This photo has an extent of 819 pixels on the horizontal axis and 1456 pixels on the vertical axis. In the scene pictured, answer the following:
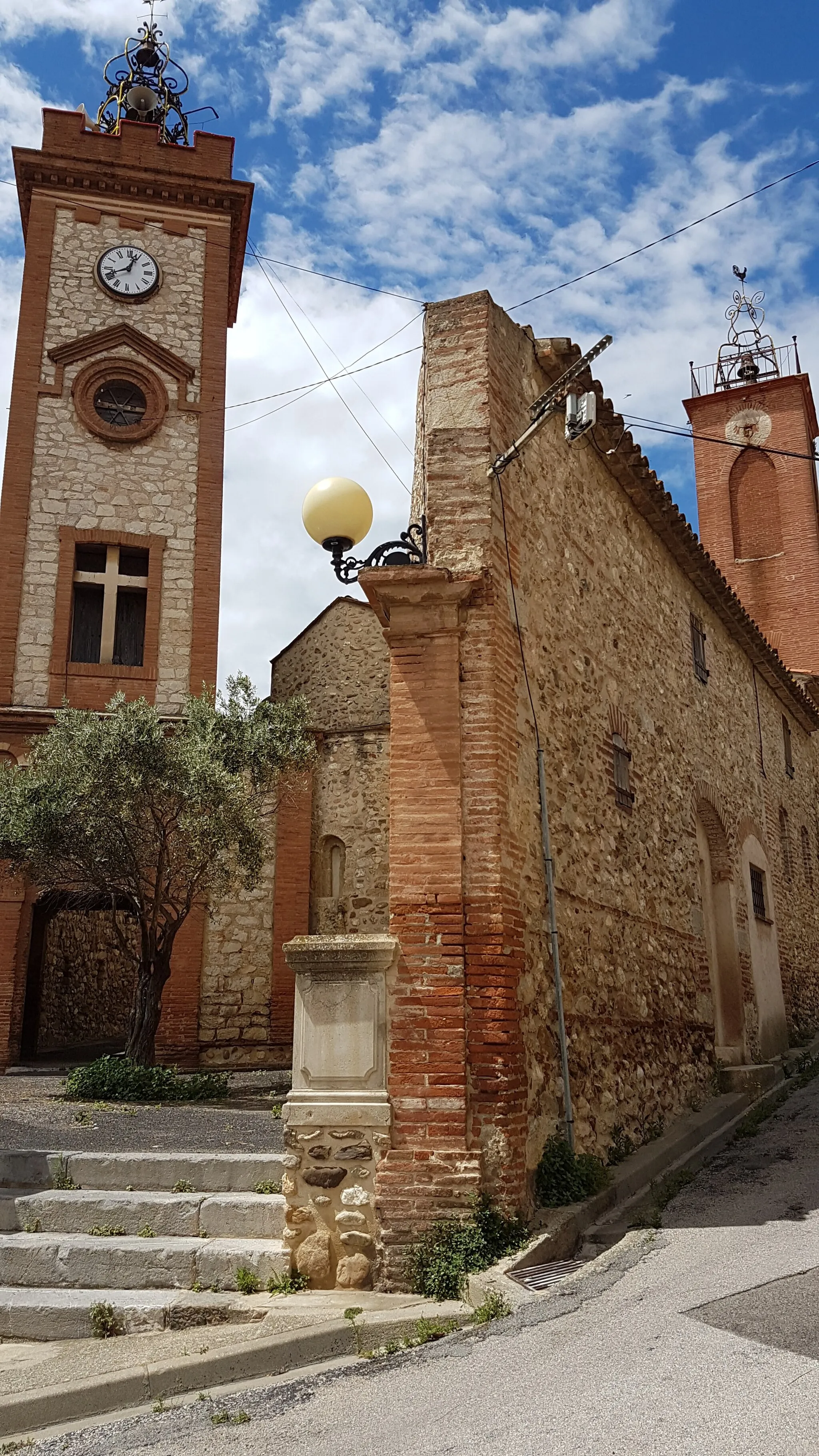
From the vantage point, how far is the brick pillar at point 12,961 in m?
14.2

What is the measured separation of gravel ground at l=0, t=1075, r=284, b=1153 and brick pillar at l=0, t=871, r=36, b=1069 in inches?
163

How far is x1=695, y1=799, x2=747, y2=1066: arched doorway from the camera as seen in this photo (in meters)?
11.7

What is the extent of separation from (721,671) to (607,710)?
16.1 ft

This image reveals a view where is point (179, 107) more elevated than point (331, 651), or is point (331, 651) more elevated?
point (179, 107)

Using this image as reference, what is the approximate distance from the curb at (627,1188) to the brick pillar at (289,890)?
6.23 m

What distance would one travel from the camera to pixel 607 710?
28.4 feet

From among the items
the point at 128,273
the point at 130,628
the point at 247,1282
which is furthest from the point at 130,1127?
the point at 128,273

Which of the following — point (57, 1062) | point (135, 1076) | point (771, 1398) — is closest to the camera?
point (771, 1398)

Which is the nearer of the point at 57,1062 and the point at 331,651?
the point at 57,1062

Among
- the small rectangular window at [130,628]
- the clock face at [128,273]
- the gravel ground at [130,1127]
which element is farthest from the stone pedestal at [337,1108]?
the clock face at [128,273]

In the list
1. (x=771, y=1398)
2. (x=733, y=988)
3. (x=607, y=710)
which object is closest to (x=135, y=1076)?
(x=607, y=710)

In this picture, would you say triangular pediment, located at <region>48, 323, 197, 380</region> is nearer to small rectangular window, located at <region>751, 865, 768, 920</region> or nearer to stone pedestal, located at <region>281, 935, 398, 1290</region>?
small rectangular window, located at <region>751, 865, 768, 920</region>

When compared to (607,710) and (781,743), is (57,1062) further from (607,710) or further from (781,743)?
(781,743)

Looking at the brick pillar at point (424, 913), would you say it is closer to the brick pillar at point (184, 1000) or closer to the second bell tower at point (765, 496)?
the brick pillar at point (184, 1000)
